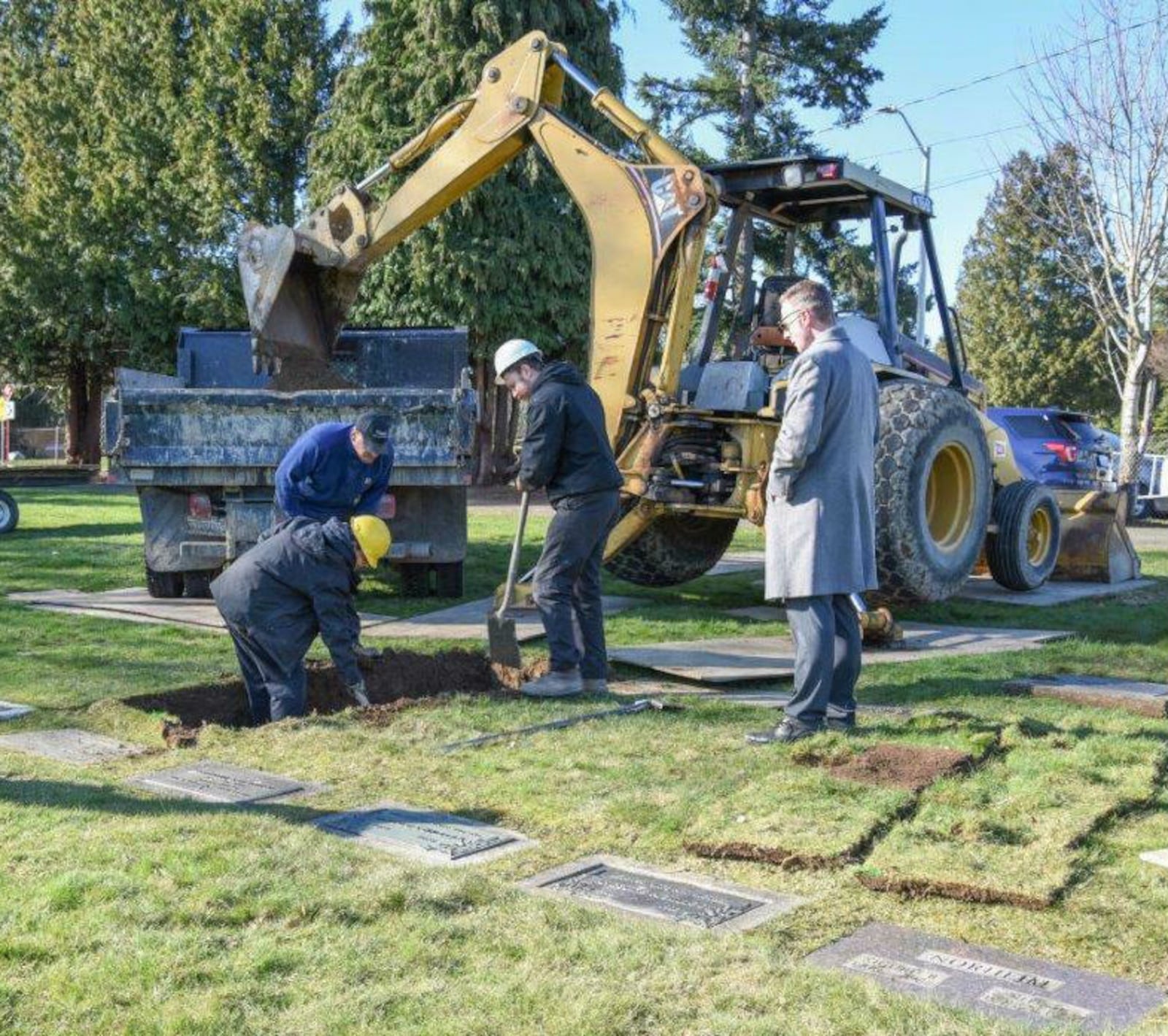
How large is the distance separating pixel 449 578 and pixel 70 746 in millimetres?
4995

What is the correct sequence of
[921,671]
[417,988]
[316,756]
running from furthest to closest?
[921,671] → [316,756] → [417,988]

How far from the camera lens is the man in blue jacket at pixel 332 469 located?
737 centimetres

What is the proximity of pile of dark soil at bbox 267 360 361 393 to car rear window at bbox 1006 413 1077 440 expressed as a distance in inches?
467

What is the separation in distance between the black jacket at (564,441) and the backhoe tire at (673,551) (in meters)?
3.43

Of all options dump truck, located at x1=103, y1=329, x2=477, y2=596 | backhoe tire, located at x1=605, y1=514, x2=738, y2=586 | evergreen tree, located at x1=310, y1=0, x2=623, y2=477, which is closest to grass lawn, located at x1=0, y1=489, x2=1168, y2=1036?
dump truck, located at x1=103, y1=329, x2=477, y2=596

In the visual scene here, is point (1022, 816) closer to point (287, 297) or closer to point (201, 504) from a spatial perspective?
point (201, 504)

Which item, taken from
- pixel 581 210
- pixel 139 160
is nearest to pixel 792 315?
pixel 581 210

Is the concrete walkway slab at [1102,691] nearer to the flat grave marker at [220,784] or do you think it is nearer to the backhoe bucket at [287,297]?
the flat grave marker at [220,784]

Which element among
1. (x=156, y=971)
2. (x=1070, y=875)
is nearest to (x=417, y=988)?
(x=156, y=971)

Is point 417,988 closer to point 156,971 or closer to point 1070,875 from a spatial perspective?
point 156,971

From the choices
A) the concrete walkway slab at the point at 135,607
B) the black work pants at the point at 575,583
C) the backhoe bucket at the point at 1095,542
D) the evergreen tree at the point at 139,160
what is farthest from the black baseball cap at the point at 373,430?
the evergreen tree at the point at 139,160

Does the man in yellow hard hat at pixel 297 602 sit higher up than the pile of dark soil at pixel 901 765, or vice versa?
the man in yellow hard hat at pixel 297 602

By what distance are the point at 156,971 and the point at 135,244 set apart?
3513 cm

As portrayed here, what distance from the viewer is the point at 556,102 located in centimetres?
1005
